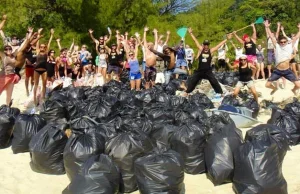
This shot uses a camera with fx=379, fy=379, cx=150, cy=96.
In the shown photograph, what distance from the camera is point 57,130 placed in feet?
15.6

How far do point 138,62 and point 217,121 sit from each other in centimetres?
527

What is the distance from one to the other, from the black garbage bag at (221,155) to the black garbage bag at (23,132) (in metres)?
2.48

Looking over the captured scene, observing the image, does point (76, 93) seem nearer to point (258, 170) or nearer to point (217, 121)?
point (217, 121)

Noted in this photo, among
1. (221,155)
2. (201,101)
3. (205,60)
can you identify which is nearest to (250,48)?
(205,60)

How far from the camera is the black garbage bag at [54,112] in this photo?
20.8 ft

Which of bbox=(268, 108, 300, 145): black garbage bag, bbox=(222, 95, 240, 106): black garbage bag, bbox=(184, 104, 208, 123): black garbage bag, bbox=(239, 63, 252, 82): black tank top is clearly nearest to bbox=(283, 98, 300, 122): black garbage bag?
bbox=(268, 108, 300, 145): black garbage bag

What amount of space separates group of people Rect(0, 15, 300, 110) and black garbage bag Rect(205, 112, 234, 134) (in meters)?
2.29

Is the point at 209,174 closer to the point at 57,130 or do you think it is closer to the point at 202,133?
the point at 202,133

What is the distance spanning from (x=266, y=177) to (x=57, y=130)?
256 cm

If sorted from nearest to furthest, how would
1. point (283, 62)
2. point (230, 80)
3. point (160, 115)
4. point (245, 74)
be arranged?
point (160, 115) → point (245, 74) → point (283, 62) → point (230, 80)

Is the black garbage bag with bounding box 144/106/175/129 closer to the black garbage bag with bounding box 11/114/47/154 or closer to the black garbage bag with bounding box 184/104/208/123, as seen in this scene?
the black garbage bag with bounding box 184/104/208/123

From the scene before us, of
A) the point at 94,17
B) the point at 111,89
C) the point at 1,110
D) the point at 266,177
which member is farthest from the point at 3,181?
the point at 94,17

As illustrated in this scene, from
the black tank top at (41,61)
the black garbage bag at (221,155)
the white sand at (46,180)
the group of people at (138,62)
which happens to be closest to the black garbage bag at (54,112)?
the group of people at (138,62)

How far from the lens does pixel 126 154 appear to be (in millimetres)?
4105
